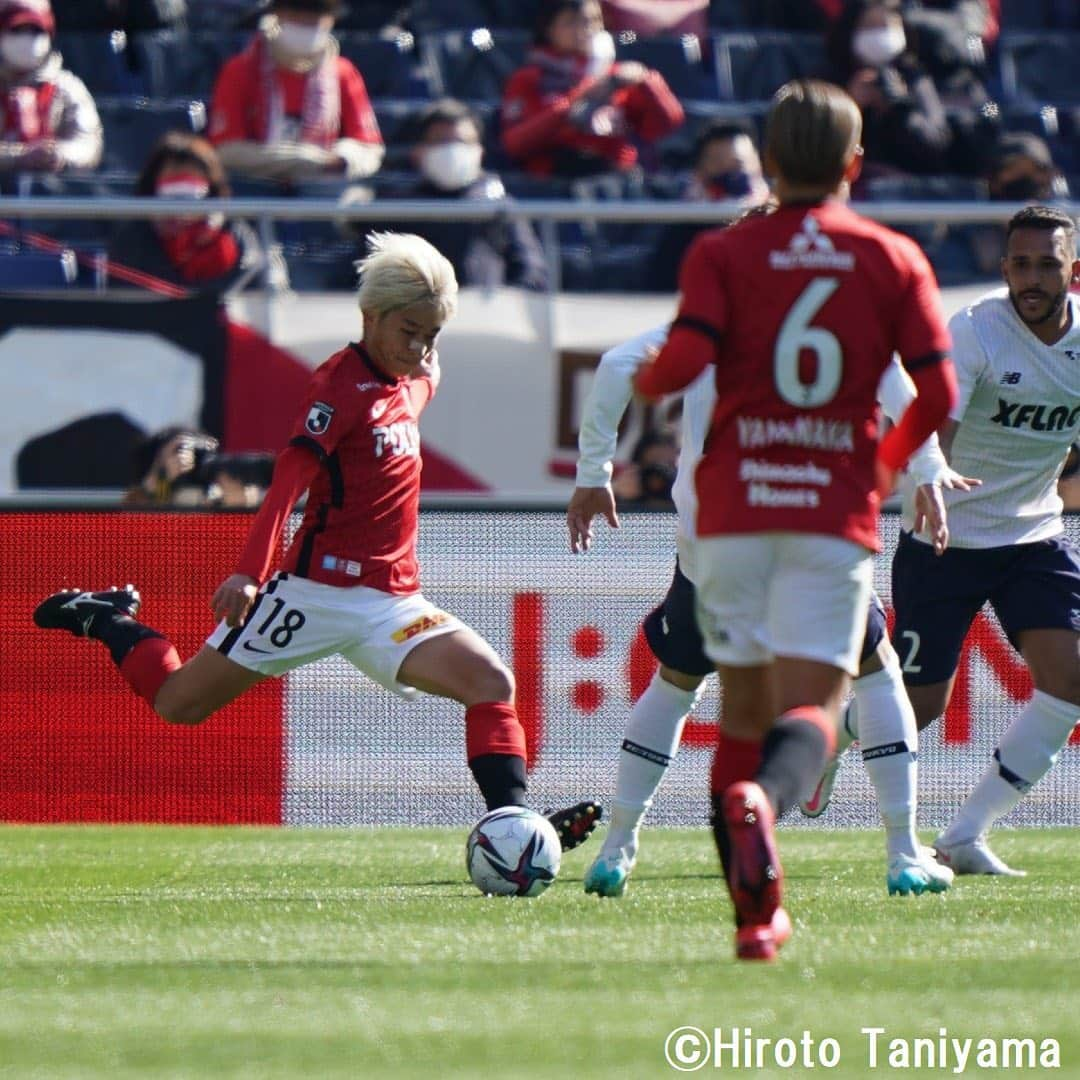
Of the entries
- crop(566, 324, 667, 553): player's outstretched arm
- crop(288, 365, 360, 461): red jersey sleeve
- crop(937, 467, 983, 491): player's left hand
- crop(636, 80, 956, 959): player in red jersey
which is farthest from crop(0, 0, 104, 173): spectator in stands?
crop(636, 80, 956, 959): player in red jersey

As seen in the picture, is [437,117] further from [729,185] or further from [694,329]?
[694,329]

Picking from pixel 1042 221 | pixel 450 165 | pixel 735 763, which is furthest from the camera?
pixel 450 165

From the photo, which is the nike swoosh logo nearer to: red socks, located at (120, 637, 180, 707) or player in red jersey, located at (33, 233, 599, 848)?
red socks, located at (120, 637, 180, 707)

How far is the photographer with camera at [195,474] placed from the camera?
1031 centimetres

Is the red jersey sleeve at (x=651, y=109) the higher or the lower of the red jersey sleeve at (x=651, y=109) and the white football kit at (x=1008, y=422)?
the lower

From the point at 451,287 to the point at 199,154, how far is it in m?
5.11

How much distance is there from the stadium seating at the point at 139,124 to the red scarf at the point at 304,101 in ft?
2.72

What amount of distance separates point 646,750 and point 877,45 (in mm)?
8496

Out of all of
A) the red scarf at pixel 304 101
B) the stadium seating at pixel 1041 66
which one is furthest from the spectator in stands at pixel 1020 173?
the red scarf at pixel 304 101

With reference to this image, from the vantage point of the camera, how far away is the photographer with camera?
1031 centimetres

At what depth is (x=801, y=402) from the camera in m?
4.86

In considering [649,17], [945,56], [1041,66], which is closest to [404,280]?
[945,56]

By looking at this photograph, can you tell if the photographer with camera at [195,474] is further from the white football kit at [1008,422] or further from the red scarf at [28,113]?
the white football kit at [1008,422]

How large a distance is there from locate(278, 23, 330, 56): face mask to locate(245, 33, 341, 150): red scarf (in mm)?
90
